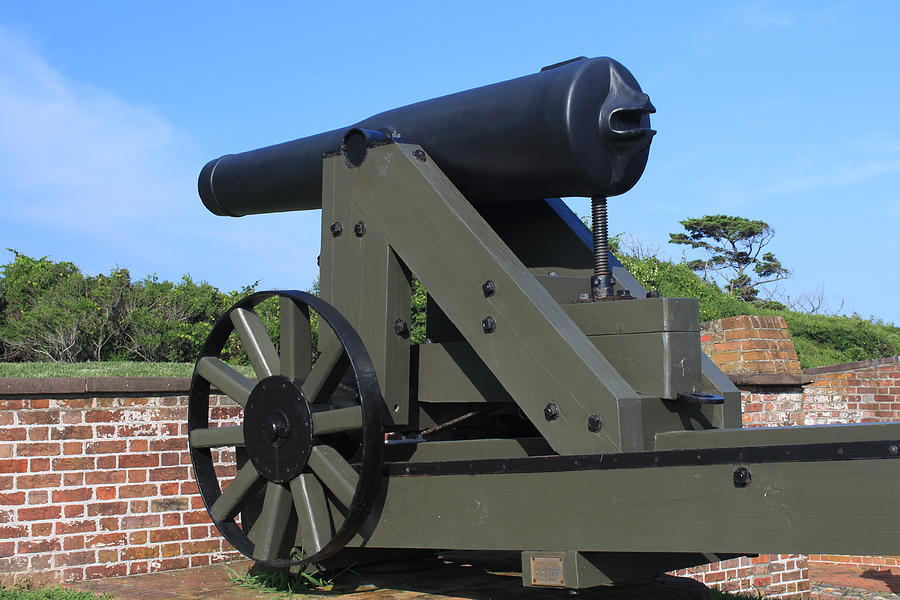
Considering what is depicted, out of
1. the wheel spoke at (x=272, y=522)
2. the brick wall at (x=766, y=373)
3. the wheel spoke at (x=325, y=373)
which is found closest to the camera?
the wheel spoke at (x=325, y=373)

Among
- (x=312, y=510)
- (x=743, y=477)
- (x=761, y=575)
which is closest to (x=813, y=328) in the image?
(x=761, y=575)

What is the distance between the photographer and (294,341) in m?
4.54

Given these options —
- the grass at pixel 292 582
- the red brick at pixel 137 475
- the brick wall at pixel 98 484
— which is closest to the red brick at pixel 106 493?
the brick wall at pixel 98 484

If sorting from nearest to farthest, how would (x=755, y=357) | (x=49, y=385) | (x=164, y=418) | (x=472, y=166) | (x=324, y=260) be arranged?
(x=472, y=166) < (x=324, y=260) < (x=49, y=385) < (x=164, y=418) < (x=755, y=357)

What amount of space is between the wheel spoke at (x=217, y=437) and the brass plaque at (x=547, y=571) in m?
1.61

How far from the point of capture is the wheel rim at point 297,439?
4.20 meters

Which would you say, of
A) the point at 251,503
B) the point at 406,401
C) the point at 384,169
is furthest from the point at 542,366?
the point at 251,503

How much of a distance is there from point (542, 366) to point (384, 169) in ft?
3.92

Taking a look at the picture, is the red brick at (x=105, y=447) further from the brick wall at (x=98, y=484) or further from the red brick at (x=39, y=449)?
the red brick at (x=39, y=449)

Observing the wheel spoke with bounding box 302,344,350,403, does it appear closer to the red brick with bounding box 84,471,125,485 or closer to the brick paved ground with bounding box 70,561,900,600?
the brick paved ground with bounding box 70,561,900,600

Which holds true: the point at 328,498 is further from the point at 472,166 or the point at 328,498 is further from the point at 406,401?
the point at 472,166

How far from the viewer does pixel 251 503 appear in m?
4.93

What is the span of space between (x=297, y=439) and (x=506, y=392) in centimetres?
91

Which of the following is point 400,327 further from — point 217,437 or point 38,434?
point 38,434
